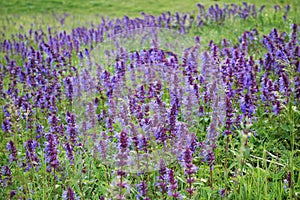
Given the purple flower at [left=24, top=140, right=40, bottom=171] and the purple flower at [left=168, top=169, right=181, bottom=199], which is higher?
the purple flower at [left=168, top=169, right=181, bottom=199]

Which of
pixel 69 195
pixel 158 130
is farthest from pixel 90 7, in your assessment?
pixel 69 195

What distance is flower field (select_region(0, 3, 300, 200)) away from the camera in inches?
119

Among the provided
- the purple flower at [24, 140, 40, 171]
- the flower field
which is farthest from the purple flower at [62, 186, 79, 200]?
the purple flower at [24, 140, 40, 171]

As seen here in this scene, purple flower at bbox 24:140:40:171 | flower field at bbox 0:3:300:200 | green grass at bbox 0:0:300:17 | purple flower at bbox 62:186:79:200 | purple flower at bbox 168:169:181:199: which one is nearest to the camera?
purple flower at bbox 168:169:181:199

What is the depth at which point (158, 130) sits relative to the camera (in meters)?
3.40

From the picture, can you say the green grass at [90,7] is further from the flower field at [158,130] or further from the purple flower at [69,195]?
the purple flower at [69,195]

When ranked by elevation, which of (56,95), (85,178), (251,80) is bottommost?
(85,178)

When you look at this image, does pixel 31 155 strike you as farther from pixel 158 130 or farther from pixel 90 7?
pixel 90 7

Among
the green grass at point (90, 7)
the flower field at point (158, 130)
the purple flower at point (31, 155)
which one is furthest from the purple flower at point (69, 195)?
the green grass at point (90, 7)

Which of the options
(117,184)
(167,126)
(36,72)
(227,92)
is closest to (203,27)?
(36,72)

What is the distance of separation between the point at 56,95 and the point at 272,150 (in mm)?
2925

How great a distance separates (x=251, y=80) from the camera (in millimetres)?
4453

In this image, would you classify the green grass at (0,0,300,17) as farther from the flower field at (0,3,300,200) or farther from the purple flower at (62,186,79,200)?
the purple flower at (62,186,79,200)

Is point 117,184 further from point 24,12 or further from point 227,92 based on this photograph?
point 24,12
